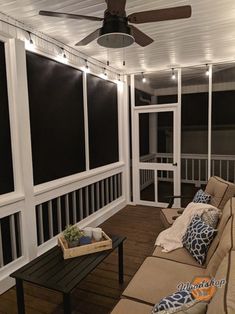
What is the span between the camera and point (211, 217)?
2498 millimetres

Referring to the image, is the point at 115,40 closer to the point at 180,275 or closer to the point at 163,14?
the point at 163,14

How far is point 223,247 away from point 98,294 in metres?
1.42

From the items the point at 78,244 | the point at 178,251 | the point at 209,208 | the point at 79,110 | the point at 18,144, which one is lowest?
the point at 178,251

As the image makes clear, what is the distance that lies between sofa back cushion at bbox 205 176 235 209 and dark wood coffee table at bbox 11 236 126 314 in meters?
1.54

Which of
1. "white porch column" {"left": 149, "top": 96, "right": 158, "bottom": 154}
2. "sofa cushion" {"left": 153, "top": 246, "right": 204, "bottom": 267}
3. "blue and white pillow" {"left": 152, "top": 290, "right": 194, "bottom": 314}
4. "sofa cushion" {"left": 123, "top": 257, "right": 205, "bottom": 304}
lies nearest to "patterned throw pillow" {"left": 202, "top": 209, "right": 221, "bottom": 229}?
"sofa cushion" {"left": 153, "top": 246, "right": 204, "bottom": 267}

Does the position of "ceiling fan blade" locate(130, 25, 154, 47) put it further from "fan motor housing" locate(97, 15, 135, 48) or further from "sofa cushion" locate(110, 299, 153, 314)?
"sofa cushion" locate(110, 299, 153, 314)

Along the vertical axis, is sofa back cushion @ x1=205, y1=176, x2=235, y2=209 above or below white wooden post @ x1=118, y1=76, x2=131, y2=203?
below

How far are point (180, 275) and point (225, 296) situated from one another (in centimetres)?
98

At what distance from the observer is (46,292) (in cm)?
254

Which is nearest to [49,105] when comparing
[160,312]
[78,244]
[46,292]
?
[78,244]

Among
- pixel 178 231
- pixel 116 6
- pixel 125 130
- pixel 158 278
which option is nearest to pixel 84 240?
pixel 158 278

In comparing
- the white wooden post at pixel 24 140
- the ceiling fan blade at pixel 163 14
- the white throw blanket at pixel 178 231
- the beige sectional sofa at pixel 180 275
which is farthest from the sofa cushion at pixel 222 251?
the white wooden post at pixel 24 140

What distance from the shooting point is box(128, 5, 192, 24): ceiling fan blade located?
5.66 feet

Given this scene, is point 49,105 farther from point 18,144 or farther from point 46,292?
point 46,292
